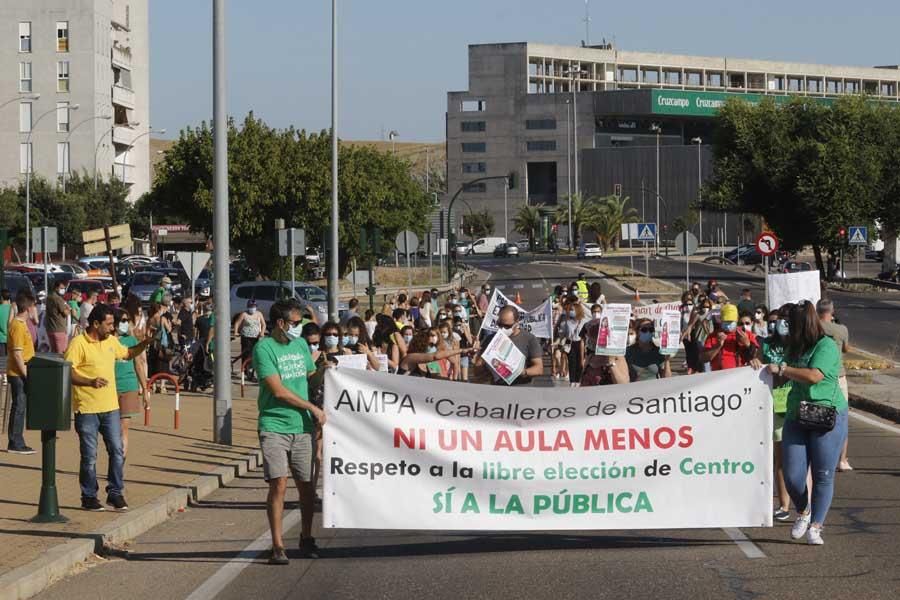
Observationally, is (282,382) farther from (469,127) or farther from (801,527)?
(469,127)

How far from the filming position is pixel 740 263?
99.1m

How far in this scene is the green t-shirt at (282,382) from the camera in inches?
389

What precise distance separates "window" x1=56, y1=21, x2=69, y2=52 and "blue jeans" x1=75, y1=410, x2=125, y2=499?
8925cm

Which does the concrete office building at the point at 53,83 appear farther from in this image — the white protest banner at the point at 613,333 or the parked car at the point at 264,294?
the white protest banner at the point at 613,333

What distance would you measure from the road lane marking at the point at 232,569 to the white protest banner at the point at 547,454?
0.72 m

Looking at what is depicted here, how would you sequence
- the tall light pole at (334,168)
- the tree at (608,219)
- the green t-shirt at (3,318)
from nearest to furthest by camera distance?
1. the green t-shirt at (3,318)
2. the tall light pole at (334,168)
3. the tree at (608,219)

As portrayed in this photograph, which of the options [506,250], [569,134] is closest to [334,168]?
→ [506,250]

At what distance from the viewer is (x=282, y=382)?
9.91 m

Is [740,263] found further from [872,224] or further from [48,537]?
[48,537]

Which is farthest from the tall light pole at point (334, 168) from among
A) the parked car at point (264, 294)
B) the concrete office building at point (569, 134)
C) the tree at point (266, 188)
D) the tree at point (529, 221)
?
the concrete office building at point (569, 134)

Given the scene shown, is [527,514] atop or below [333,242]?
below

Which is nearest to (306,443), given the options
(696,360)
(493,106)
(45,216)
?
(696,360)

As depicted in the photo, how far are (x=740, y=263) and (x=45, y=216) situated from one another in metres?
46.2

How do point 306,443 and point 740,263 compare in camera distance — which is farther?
point 740,263
